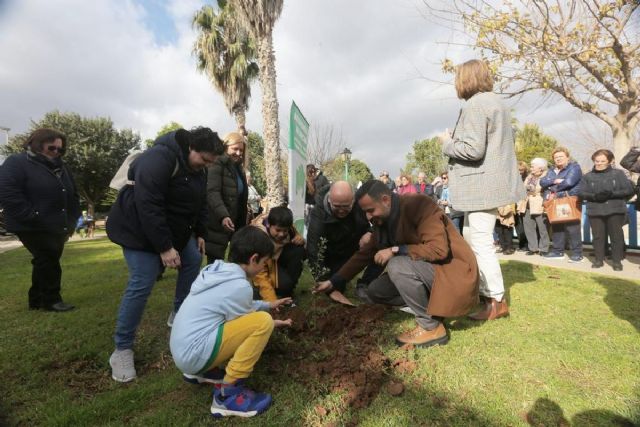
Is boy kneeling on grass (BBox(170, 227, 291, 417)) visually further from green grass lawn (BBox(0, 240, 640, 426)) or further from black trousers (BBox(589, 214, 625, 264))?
black trousers (BBox(589, 214, 625, 264))

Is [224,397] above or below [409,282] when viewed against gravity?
below

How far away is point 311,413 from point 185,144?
1.94 metres

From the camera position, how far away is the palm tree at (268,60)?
29.9 feet

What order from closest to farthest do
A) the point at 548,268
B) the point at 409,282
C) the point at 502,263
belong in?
the point at 409,282 → the point at 548,268 → the point at 502,263

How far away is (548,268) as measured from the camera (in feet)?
17.6

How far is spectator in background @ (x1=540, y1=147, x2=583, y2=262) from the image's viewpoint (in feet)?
19.6

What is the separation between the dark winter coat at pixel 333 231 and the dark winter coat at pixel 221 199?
34.1 inches

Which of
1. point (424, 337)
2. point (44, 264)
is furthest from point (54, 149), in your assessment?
point (424, 337)

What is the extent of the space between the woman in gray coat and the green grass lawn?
475mm

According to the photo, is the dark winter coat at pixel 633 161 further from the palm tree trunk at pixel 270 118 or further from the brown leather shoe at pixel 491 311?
the palm tree trunk at pixel 270 118

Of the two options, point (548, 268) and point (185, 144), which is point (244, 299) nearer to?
point (185, 144)

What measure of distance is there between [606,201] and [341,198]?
4.30 metres

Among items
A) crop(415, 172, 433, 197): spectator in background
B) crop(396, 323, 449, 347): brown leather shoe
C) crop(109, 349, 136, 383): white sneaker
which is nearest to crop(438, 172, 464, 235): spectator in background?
crop(415, 172, 433, 197): spectator in background

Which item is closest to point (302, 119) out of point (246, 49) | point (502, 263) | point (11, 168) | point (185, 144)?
point (185, 144)
